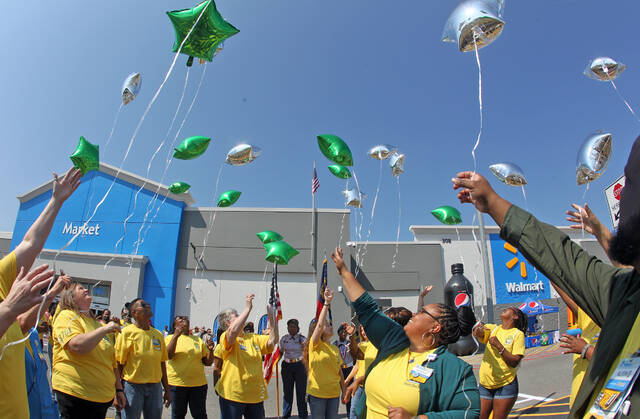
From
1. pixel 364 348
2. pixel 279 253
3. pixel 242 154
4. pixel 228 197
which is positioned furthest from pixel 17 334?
pixel 228 197

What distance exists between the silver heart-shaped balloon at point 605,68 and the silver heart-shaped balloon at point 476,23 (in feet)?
8.91

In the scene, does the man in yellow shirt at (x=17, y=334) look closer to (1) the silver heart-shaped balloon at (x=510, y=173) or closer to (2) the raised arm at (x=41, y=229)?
(2) the raised arm at (x=41, y=229)

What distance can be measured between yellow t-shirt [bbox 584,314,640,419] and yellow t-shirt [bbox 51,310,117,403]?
12.6 ft

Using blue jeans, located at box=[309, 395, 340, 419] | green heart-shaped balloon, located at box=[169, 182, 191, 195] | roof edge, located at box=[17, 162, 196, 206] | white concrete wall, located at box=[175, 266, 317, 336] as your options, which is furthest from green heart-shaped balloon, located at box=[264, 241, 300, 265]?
roof edge, located at box=[17, 162, 196, 206]

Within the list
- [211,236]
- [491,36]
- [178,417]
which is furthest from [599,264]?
[211,236]

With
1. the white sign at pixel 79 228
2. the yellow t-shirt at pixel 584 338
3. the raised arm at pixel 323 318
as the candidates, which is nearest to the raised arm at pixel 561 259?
the yellow t-shirt at pixel 584 338

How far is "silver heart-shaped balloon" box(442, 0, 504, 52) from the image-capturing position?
13.7ft

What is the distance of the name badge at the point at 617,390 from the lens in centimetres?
96

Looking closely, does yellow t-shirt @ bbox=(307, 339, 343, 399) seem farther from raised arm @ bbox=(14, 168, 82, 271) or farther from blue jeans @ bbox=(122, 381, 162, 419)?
raised arm @ bbox=(14, 168, 82, 271)

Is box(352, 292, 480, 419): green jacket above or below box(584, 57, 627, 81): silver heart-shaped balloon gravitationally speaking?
below

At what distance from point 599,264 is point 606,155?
4910mm

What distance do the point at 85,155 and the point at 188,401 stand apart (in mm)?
4277

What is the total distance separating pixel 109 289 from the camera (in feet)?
59.5

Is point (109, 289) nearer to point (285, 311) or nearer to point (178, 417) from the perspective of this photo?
point (285, 311)
